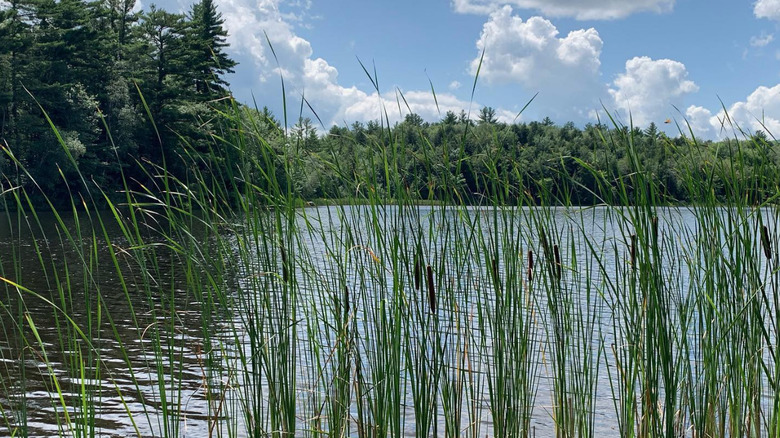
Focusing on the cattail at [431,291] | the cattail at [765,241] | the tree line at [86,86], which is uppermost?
the tree line at [86,86]

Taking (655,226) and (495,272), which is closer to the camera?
(655,226)

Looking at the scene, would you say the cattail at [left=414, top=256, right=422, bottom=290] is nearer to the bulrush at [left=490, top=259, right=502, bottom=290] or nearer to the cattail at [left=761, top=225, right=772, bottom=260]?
the bulrush at [left=490, top=259, right=502, bottom=290]

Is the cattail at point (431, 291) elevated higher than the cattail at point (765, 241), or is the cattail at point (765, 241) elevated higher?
the cattail at point (765, 241)

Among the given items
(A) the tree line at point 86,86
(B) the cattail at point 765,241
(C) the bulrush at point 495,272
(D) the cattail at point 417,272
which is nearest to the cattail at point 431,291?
(D) the cattail at point 417,272

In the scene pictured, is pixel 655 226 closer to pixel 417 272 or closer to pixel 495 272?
pixel 495 272

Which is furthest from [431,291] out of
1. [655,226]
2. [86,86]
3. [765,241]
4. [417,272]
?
[86,86]

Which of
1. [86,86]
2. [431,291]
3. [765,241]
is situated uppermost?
[86,86]

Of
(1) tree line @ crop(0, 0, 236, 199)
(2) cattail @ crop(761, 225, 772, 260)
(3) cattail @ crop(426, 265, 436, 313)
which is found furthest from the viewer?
(1) tree line @ crop(0, 0, 236, 199)

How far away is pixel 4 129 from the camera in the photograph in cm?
3897

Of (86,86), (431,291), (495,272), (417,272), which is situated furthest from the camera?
(86,86)

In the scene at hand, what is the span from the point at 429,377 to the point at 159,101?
47711mm

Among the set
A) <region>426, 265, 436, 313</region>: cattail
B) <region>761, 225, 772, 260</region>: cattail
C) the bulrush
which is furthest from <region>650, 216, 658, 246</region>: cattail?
<region>426, 265, 436, 313</region>: cattail

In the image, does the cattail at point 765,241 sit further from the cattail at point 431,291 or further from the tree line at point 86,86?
the tree line at point 86,86

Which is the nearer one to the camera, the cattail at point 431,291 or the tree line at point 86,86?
the cattail at point 431,291
